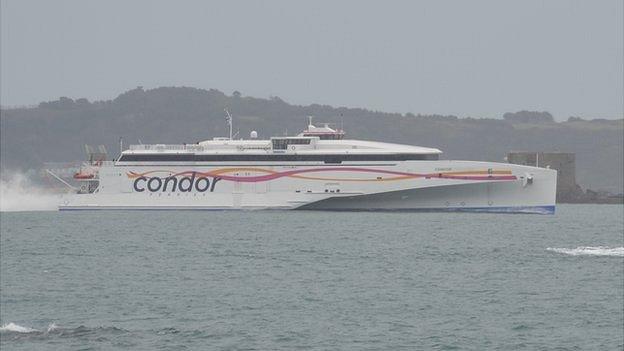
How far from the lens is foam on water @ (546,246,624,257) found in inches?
2023

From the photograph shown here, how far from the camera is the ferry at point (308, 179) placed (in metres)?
80.9

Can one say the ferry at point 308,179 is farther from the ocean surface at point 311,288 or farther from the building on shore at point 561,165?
the building on shore at point 561,165

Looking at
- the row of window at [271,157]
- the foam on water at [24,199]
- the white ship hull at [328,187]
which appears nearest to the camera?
the white ship hull at [328,187]

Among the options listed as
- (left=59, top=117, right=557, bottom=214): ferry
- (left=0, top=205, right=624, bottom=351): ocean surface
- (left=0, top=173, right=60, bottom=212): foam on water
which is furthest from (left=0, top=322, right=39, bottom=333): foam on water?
(left=0, top=173, right=60, bottom=212): foam on water

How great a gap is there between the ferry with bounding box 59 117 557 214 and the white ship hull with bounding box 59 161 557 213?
0.19ft

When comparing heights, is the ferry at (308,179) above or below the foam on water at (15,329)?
above

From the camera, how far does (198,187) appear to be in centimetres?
8462

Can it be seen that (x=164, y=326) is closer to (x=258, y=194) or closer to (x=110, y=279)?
(x=110, y=279)

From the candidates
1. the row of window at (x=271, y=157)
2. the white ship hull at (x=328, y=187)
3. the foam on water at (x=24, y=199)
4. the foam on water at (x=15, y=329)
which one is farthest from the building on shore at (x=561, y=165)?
the foam on water at (x=15, y=329)

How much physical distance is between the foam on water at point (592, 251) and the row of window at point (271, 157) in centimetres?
2569

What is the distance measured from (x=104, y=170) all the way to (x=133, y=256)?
115 ft

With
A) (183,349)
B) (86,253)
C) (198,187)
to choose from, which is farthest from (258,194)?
(183,349)

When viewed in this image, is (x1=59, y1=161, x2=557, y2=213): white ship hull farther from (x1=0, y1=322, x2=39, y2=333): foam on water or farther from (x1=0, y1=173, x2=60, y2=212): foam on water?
(x1=0, y1=322, x2=39, y2=333): foam on water

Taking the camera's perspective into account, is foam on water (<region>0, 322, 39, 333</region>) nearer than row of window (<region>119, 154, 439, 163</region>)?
Yes
